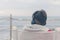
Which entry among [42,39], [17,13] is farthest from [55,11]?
[42,39]

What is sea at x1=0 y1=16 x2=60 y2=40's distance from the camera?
2598 millimetres

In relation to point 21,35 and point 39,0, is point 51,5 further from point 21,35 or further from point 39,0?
point 21,35

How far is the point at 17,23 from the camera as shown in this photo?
2.99 metres

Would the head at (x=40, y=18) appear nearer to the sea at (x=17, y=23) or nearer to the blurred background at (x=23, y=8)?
the sea at (x=17, y=23)

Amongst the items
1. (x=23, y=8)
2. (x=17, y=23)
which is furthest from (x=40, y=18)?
(x=23, y=8)

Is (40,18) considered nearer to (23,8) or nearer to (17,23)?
(17,23)

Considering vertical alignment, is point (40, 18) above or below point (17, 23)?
above

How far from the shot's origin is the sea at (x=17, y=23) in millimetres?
2598

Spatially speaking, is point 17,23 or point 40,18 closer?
point 40,18

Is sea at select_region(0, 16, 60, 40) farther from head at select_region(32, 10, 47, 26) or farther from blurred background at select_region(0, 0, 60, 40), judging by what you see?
head at select_region(32, 10, 47, 26)

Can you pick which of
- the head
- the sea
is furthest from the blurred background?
the head

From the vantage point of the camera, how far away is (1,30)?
3039 mm

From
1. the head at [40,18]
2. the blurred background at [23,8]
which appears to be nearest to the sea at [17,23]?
the blurred background at [23,8]

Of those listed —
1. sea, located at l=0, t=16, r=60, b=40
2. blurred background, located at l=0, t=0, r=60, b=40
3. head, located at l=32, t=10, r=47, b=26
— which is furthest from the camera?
blurred background, located at l=0, t=0, r=60, b=40
